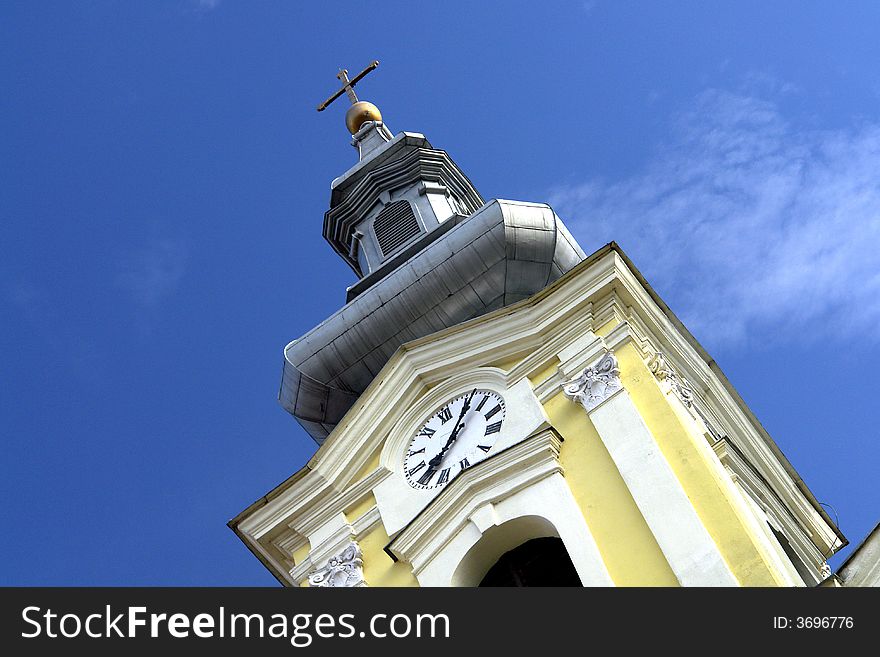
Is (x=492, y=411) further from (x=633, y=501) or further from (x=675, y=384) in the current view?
(x=633, y=501)

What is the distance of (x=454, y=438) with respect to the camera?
714 inches

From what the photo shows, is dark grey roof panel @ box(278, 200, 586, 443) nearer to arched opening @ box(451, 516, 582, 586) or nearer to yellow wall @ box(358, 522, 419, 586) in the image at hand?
yellow wall @ box(358, 522, 419, 586)

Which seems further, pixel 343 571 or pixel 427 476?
pixel 427 476

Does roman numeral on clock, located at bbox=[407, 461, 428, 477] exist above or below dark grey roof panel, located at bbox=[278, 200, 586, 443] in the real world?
below

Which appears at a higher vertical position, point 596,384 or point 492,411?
point 492,411

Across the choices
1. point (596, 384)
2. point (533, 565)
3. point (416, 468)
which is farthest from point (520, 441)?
point (416, 468)

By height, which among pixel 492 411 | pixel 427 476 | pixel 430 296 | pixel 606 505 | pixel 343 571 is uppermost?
pixel 430 296

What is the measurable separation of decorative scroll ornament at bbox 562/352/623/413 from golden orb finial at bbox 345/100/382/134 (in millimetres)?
12116

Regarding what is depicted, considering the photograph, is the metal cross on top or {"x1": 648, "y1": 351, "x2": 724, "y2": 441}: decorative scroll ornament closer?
{"x1": 648, "y1": 351, "x2": 724, "y2": 441}: decorative scroll ornament

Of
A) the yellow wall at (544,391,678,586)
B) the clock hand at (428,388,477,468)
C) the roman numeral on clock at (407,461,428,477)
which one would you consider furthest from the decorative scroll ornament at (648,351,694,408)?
the roman numeral on clock at (407,461,428,477)

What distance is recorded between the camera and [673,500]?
50.6 ft

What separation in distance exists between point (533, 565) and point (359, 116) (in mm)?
13571

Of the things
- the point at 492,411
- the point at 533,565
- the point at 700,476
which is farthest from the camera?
the point at 492,411

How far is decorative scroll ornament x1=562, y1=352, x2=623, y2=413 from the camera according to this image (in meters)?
17.0
